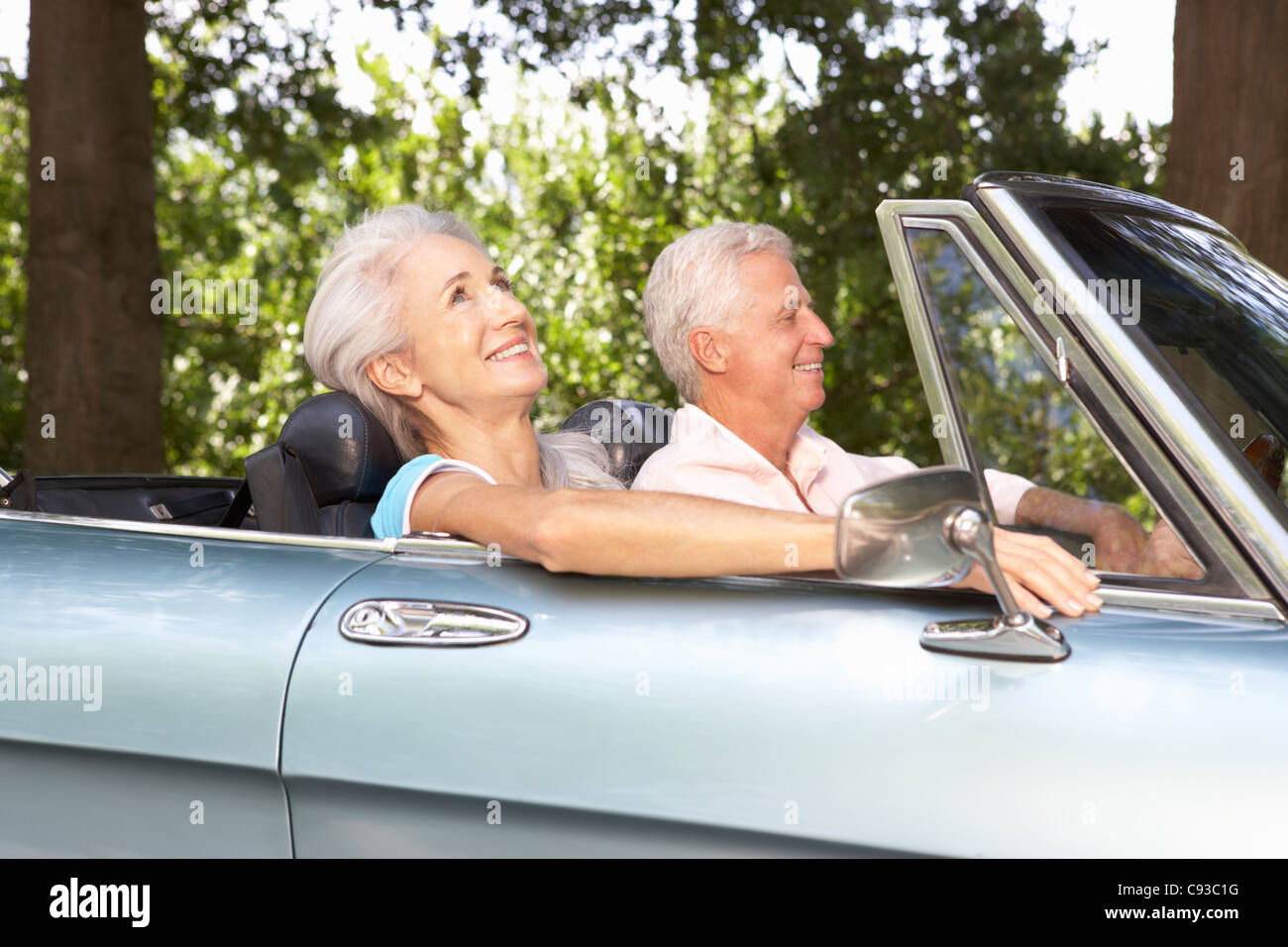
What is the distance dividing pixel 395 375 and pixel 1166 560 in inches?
64.3

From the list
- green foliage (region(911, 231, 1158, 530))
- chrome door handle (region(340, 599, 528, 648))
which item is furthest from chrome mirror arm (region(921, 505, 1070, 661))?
chrome door handle (region(340, 599, 528, 648))

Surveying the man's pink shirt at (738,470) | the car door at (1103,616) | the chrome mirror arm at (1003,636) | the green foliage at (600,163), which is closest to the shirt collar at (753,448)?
the man's pink shirt at (738,470)

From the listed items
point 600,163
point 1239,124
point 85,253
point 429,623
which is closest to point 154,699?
point 429,623

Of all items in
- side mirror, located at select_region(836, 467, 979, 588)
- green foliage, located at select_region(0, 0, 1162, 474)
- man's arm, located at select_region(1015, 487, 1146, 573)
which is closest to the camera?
side mirror, located at select_region(836, 467, 979, 588)

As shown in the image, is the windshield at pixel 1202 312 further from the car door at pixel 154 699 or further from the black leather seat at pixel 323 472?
the black leather seat at pixel 323 472

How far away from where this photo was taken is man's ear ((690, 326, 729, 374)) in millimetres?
2811

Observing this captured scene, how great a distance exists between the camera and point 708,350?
282 centimetres

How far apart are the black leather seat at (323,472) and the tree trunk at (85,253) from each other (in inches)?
168

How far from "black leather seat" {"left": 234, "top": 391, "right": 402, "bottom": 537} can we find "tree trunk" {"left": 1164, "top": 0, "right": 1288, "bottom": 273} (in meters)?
3.60

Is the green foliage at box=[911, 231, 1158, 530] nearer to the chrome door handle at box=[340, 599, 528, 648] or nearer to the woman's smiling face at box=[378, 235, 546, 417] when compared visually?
the chrome door handle at box=[340, 599, 528, 648]

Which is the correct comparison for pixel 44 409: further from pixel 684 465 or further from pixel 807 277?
pixel 807 277

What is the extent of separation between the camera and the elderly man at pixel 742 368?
2.70 meters

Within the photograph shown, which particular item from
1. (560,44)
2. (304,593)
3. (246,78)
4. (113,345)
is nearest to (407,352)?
(304,593)
